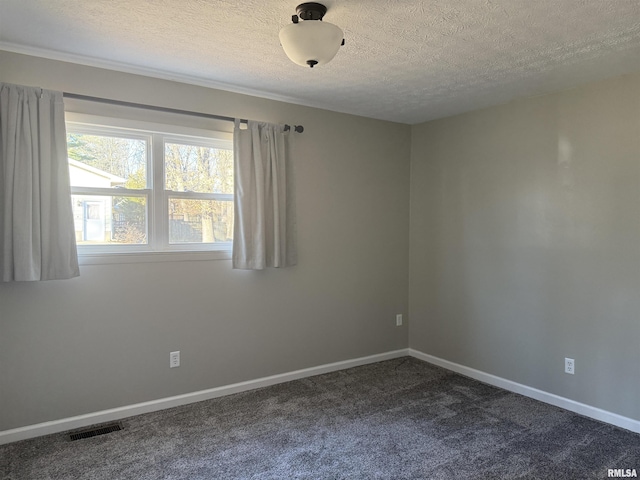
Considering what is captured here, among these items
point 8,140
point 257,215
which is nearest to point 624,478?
point 257,215

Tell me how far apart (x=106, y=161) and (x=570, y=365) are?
3.64 m

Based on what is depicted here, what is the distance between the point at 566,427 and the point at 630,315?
869 millimetres

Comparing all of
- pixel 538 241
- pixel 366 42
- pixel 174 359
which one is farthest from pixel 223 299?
pixel 538 241

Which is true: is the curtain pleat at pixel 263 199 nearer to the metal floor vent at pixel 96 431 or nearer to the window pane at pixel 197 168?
the window pane at pixel 197 168

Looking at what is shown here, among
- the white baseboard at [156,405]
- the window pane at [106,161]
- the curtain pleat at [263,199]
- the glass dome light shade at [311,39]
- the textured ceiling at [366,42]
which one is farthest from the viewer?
the curtain pleat at [263,199]

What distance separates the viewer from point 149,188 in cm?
320

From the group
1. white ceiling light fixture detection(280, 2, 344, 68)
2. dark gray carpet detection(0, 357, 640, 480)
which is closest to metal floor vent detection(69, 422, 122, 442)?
dark gray carpet detection(0, 357, 640, 480)

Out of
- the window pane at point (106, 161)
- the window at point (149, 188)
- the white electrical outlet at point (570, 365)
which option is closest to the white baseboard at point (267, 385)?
the white electrical outlet at point (570, 365)

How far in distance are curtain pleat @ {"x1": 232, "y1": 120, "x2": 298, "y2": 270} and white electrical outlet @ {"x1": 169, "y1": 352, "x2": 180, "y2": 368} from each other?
31.0 inches

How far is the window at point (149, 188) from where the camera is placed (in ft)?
9.77

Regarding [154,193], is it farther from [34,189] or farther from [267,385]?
[267,385]

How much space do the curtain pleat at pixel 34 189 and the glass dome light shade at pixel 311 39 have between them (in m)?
1.64

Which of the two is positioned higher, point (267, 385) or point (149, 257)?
point (149, 257)

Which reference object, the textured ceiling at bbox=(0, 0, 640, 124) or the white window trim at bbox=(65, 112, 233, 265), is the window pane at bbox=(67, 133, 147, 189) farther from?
the textured ceiling at bbox=(0, 0, 640, 124)
